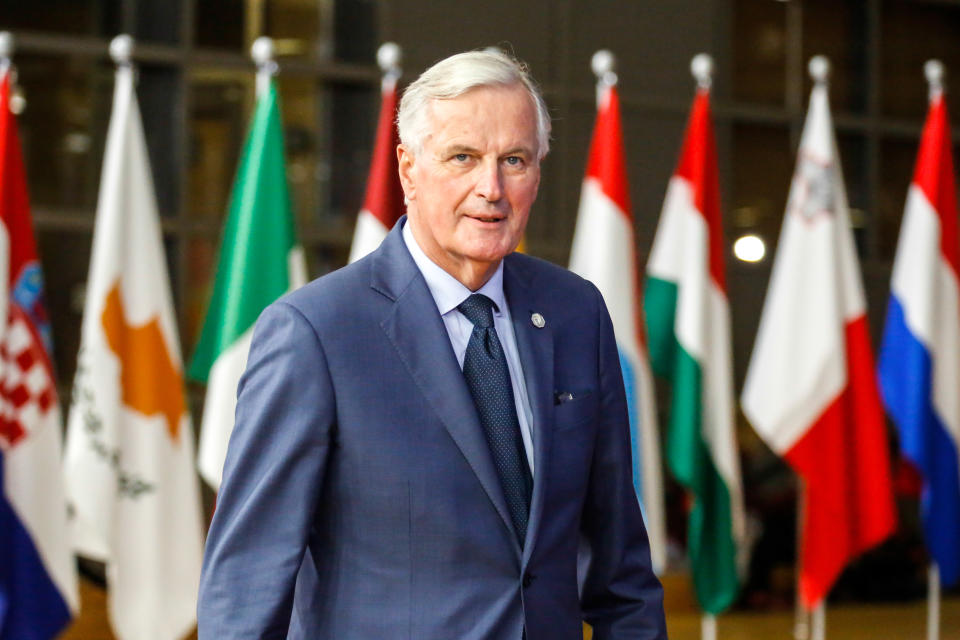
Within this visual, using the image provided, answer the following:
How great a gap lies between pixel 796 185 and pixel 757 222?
1.68 meters

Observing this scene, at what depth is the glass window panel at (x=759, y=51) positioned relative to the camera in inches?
271

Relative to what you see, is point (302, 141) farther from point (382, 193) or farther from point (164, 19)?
point (382, 193)

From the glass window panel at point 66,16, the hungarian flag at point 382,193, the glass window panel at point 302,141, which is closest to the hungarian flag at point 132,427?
the hungarian flag at point 382,193

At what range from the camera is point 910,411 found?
5297 millimetres

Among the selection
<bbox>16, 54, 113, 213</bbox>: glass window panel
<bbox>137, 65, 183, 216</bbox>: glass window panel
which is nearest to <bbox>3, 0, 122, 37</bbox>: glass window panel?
<bbox>16, 54, 113, 213</bbox>: glass window panel

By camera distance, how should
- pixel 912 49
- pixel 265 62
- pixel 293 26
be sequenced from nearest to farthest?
pixel 265 62
pixel 293 26
pixel 912 49

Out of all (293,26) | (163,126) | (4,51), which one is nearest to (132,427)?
(4,51)

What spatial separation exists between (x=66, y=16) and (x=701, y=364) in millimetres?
2962

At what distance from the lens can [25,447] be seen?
4230 millimetres

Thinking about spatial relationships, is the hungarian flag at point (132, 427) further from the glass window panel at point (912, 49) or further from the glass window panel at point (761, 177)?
the glass window panel at point (912, 49)

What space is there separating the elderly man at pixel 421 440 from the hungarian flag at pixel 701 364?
3.15 meters

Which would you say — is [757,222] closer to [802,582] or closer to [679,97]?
[679,97]

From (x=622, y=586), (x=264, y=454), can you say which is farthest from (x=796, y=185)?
(x=264, y=454)

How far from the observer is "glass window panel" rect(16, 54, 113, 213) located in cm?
532
